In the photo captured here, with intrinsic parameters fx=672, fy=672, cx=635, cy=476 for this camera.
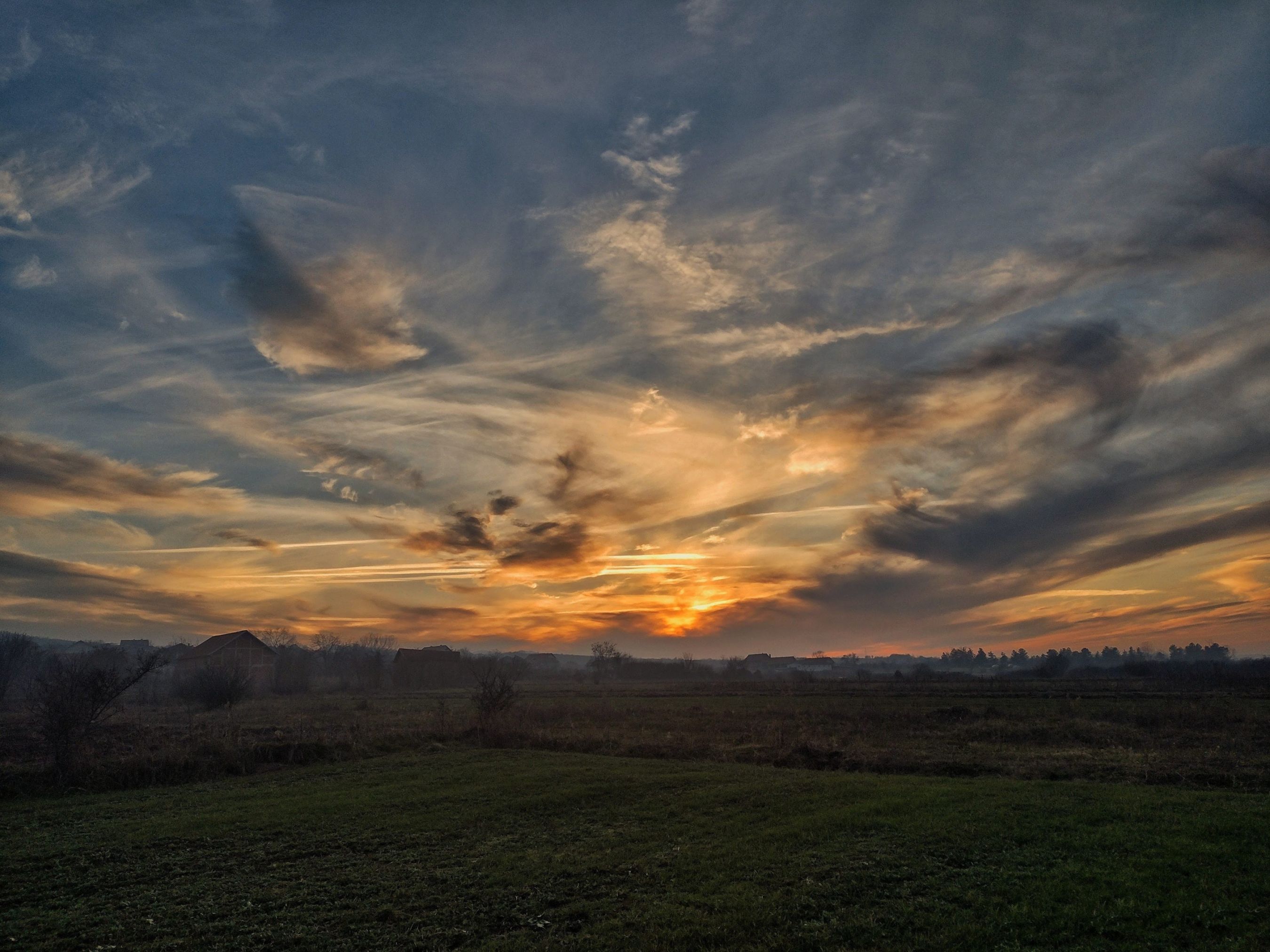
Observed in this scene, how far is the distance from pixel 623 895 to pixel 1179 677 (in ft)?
498

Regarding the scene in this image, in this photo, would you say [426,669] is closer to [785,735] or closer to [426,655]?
[426,655]

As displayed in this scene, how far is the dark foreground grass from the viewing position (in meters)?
12.5

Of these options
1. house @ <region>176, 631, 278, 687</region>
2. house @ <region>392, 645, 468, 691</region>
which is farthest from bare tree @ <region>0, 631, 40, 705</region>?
house @ <region>392, 645, 468, 691</region>

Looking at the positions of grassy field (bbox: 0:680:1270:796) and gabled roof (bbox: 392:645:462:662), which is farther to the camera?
gabled roof (bbox: 392:645:462:662)

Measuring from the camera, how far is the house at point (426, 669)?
5782 inches

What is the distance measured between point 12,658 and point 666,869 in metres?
125

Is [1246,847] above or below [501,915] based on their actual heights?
above

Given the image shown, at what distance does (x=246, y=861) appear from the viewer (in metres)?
18.5

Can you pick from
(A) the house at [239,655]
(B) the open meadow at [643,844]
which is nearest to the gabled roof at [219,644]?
(A) the house at [239,655]

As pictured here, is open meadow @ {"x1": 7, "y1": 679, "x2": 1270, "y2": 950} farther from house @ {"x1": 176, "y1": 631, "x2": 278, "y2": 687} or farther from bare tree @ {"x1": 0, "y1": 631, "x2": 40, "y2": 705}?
house @ {"x1": 176, "y1": 631, "x2": 278, "y2": 687}

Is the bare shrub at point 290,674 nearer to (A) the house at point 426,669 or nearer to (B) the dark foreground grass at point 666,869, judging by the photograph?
(A) the house at point 426,669

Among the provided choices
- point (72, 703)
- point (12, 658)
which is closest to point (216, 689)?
point (72, 703)

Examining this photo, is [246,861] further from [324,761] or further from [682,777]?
[324,761]

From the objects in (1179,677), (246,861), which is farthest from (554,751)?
(1179,677)
